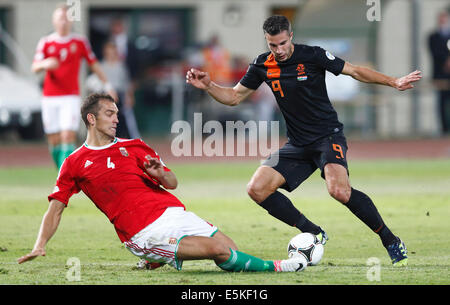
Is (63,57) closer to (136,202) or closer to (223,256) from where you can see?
(136,202)

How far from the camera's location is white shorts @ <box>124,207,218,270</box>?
20.9 ft

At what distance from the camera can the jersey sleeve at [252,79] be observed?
782 centimetres

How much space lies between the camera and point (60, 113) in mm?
12445

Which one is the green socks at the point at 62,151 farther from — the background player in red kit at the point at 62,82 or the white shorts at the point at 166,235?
the white shorts at the point at 166,235

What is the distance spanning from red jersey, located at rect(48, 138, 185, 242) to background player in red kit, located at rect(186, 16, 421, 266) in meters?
1.13

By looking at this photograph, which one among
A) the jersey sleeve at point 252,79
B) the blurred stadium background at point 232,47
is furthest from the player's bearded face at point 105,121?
the blurred stadium background at point 232,47

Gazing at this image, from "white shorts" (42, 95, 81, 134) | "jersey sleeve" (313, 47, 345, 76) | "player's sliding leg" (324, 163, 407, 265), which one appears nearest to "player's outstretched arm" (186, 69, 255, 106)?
"jersey sleeve" (313, 47, 345, 76)

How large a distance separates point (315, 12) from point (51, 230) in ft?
63.0

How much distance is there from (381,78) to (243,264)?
6.55ft

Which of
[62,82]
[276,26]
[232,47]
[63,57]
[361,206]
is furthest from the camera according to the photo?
[232,47]

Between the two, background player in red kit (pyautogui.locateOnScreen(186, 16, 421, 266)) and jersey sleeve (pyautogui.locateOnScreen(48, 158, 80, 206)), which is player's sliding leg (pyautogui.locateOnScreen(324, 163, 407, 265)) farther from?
jersey sleeve (pyautogui.locateOnScreen(48, 158, 80, 206))

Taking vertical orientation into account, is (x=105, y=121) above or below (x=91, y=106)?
below

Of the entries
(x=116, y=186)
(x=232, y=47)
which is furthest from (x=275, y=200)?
(x=232, y=47)
